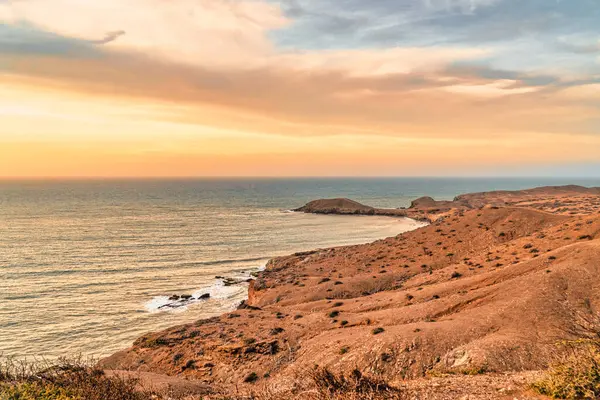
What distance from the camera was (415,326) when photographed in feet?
90.2

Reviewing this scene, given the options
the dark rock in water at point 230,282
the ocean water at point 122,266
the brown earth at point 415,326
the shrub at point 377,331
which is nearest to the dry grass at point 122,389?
the brown earth at point 415,326

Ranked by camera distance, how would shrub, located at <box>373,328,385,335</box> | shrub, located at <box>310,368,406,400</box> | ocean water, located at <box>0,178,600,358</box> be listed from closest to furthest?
shrub, located at <box>310,368,406,400</box> → shrub, located at <box>373,328,385,335</box> → ocean water, located at <box>0,178,600,358</box>

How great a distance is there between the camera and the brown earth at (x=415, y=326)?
2220 centimetres

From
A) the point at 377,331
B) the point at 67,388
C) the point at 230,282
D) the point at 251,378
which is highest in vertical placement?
the point at 67,388

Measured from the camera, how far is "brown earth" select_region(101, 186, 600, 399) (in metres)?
22.2

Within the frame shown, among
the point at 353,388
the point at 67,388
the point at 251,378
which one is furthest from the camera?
the point at 251,378

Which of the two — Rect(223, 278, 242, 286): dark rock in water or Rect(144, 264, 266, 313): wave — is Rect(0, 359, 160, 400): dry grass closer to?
Rect(144, 264, 266, 313): wave

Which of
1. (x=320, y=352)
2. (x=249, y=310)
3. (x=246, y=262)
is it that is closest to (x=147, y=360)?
(x=249, y=310)

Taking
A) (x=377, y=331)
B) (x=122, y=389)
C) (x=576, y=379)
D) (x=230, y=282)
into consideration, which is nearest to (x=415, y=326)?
(x=377, y=331)

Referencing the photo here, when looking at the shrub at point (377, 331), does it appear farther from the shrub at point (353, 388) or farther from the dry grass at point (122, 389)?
the shrub at point (353, 388)

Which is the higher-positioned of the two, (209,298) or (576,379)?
(576,379)

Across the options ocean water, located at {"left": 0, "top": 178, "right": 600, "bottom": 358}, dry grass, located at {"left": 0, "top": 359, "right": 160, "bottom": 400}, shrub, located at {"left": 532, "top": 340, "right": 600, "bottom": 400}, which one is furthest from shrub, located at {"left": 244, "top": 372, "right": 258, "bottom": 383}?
shrub, located at {"left": 532, "top": 340, "right": 600, "bottom": 400}

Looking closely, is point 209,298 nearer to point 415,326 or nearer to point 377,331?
point 377,331

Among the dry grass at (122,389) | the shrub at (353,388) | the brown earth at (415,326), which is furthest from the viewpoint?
the brown earth at (415,326)
